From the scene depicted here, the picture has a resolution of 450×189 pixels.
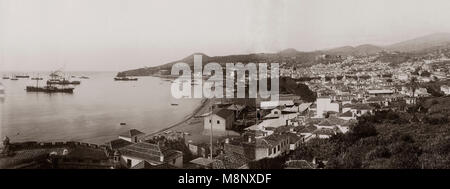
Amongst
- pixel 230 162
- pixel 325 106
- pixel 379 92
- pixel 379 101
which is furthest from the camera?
pixel 379 92

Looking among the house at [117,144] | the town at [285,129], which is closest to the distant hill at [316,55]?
the town at [285,129]

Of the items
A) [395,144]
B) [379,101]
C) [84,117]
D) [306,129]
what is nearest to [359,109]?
[379,101]

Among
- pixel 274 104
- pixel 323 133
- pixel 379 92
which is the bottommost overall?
pixel 323 133

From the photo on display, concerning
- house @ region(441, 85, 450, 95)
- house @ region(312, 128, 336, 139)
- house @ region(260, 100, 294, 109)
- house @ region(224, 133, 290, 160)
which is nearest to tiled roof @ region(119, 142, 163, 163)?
house @ region(224, 133, 290, 160)

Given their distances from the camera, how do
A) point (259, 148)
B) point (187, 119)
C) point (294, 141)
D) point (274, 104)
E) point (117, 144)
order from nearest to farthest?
point (259, 148) < point (117, 144) < point (294, 141) < point (187, 119) < point (274, 104)

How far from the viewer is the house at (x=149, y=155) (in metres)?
6.25

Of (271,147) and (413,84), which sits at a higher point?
(413,84)

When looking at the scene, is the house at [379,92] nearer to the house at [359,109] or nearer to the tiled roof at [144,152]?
the house at [359,109]

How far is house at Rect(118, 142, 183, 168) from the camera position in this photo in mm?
6254

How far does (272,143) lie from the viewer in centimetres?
729

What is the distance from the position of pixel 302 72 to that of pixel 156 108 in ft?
27.8

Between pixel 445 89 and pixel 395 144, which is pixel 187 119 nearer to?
pixel 445 89

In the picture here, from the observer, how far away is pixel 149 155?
6.38 meters
